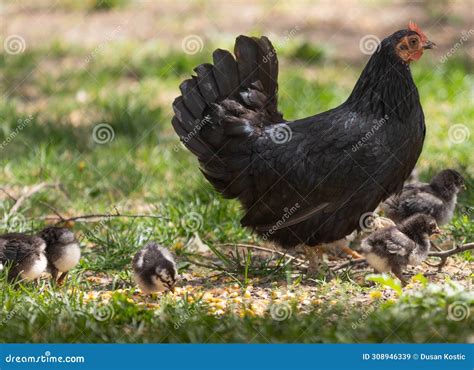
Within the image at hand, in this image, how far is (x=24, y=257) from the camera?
5.72m

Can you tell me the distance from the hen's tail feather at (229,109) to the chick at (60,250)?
1.15 m

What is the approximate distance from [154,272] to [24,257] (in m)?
0.96

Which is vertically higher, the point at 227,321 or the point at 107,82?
the point at 107,82

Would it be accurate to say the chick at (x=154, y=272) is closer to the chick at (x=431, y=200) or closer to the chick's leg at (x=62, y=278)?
the chick's leg at (x=62, y=278)

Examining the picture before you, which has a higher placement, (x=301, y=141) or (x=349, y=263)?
(x=301, y=141)

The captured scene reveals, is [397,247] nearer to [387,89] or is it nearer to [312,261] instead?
[312,261]

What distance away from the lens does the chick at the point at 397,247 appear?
5.78 metres

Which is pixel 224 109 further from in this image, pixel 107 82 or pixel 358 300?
pixel 107 82

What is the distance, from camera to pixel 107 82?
10938mm

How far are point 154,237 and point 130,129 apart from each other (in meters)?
2.90

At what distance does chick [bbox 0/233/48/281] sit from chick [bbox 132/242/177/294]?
2.22 ft

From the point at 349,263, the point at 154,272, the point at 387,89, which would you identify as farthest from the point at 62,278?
the point at 387,89

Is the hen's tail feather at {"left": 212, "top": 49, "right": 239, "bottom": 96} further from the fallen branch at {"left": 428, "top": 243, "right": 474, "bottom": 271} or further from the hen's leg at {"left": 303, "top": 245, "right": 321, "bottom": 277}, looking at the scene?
the fallen branch at {"left": 428, "top": 243, "right": 474, "bottom": 271}

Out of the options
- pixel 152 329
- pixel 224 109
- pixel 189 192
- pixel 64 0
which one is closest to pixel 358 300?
pixel 152 329
